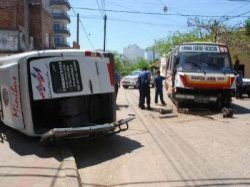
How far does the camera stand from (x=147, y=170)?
30.2 ft

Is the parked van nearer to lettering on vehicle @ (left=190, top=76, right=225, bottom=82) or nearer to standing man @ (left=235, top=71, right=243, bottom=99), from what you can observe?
lettering on vehicle @ (left=190, top=76, right=225, bottom=82)

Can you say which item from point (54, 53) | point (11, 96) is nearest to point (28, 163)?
point (11, 96)

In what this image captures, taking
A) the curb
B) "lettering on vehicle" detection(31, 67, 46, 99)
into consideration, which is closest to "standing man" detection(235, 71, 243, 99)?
the curb

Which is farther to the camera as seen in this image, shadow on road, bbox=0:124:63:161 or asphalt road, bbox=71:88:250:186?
shadow on road, bbox=0:124:63:161

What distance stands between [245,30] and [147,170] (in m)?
45.0

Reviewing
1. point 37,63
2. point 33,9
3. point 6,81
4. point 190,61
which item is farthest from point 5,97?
point 33,9

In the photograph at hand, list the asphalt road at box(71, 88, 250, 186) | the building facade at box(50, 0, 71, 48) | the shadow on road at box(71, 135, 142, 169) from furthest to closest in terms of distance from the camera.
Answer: the building facade at box(50, 0, 71, 48) → the shadow on road at box(71, 135, 142, 169) → the asphalt road at box(71, 88, 250, 186)

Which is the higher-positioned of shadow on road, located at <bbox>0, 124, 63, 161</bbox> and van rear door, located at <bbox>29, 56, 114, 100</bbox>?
van rear door, located at <bbox>29, 56, 114, 100</bbox>

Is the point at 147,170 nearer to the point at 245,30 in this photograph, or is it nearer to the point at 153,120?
the point at 153,120

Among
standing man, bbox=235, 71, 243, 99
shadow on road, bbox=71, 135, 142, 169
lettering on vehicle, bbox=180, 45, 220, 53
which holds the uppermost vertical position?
lettering on vehicle, bbox=180, 45, 220, 53

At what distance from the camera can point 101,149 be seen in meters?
11.7

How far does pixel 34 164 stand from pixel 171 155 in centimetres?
295

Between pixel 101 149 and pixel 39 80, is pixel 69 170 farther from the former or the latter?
pixel 101 149

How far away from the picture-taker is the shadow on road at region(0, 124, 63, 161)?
10.6m
